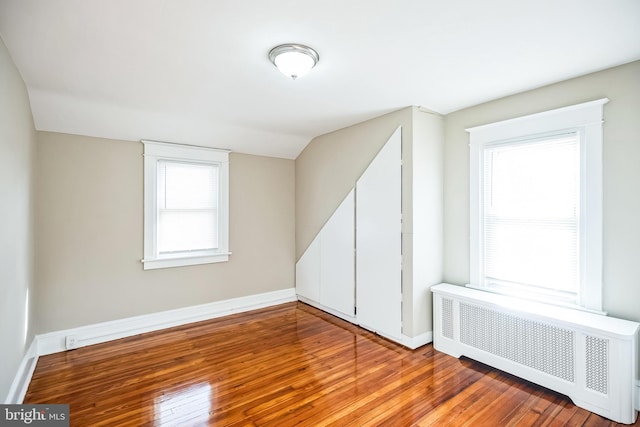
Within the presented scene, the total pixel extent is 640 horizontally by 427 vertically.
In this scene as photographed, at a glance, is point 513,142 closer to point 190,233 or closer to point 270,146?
point 270,146

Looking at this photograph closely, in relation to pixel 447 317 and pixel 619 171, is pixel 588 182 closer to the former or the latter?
pixel 619 171

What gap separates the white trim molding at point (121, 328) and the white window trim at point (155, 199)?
0.63m

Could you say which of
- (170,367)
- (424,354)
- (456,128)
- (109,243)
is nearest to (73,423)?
(170,367)

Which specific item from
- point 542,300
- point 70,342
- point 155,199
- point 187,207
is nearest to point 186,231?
point 187,207

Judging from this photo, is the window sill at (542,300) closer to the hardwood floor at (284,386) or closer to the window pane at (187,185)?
the hardwood floor at (284,386)

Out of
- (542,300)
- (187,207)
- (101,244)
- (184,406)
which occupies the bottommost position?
(184,406)

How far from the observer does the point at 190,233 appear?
4.25 metres

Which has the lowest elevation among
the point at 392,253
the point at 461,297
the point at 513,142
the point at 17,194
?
the point at 461,297

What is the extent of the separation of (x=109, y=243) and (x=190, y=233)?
915 mm

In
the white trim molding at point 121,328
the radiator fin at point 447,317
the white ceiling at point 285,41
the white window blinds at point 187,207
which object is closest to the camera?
the white ceiling at point 285,41

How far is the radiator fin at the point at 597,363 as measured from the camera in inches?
88.4

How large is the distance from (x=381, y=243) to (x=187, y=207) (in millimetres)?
2583

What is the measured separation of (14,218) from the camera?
2.33 m

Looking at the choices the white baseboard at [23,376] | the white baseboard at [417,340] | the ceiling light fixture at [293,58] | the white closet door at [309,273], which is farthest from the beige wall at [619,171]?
the white baseboard at [23,376]
